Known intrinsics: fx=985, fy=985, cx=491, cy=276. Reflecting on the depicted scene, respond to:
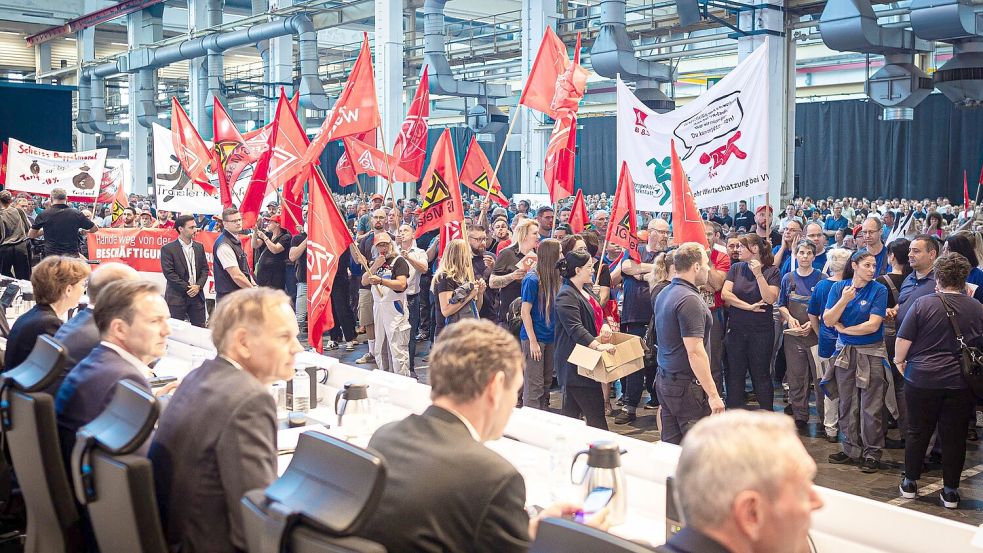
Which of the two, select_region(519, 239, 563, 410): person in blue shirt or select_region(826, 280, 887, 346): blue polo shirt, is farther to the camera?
select_region(519, 239, 563, 410): person in blue shirt

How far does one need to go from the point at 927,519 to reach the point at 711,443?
1126 millimetres

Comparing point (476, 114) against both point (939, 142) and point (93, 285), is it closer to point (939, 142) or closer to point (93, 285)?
point (939, 142)

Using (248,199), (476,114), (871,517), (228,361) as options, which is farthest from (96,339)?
(476,114)

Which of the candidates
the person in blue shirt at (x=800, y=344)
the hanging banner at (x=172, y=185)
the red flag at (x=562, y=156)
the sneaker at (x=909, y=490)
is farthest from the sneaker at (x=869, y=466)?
the hanging banner at (x=172, y=185)

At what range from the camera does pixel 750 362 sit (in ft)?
24.5

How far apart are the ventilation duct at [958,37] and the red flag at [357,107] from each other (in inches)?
310

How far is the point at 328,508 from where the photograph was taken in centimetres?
191

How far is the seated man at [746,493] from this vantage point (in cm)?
166

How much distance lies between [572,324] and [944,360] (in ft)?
6.94

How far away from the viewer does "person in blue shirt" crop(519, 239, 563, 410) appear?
258 inches

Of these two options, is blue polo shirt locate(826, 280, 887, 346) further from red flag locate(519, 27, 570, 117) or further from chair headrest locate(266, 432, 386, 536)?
chair headrest locate(266, 432, 386, 536)

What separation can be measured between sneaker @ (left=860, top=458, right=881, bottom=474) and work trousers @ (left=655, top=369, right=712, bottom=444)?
146cm

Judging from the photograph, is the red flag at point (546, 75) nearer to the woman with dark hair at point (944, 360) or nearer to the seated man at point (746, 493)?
the woman with dark hair at point (944, 360)

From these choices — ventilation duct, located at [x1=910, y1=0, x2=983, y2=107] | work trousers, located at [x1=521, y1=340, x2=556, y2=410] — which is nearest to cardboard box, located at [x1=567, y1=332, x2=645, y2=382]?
work trousers, located at [x1=521, y1=340, x2=556, y2=410]
